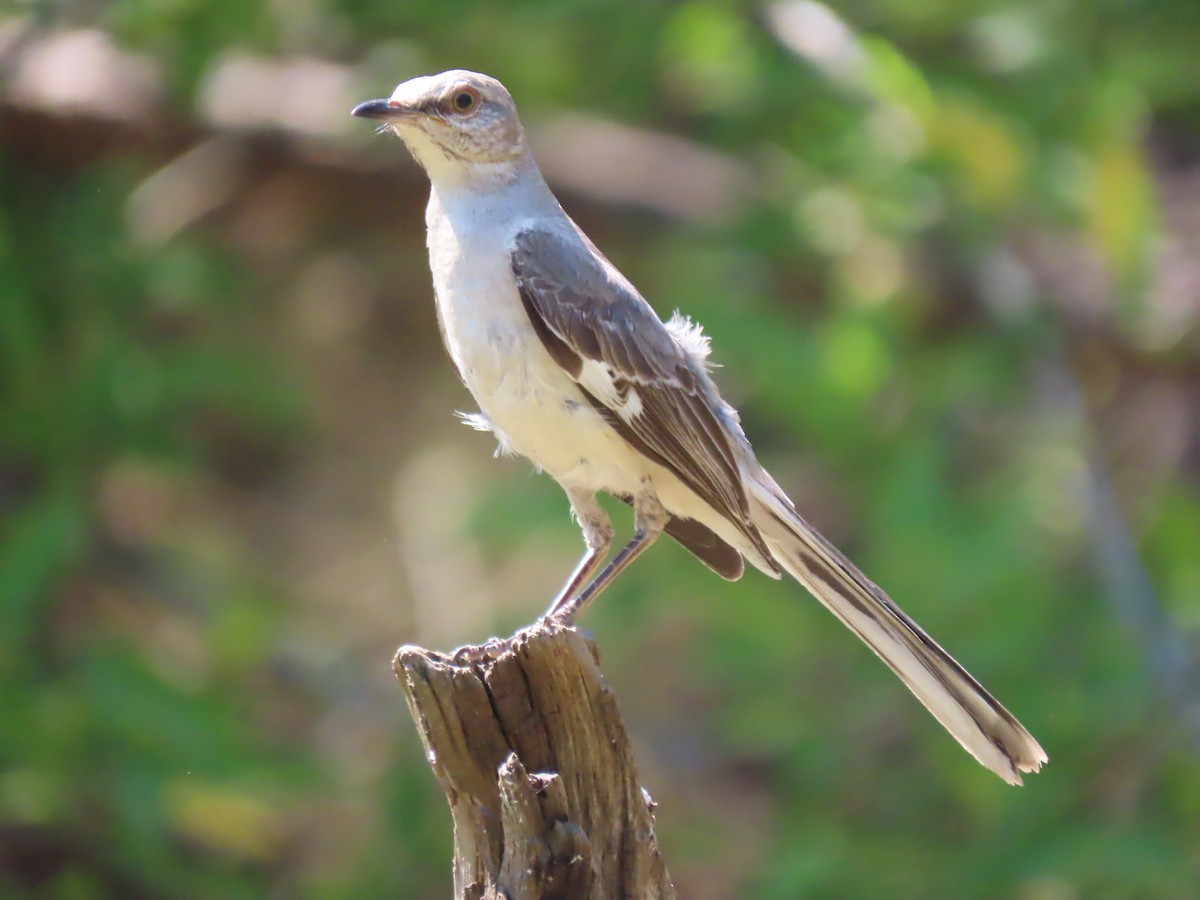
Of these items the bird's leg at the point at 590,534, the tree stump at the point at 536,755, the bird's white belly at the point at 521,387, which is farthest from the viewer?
the bird's leg at the point at 590,534

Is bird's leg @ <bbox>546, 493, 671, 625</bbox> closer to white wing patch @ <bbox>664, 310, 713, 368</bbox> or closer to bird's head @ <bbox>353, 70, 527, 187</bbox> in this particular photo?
white wing patch @ <bbox>664, 310, 713, 368</bbox>

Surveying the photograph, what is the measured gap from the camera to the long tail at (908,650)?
4176 mm

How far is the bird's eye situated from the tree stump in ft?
5.59

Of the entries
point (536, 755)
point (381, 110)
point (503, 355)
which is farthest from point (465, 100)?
point (536, 755)

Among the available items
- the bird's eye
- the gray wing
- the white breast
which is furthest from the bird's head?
the gray wing

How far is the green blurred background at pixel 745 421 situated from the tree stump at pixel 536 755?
3512 mm

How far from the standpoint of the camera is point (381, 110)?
4.36 metres

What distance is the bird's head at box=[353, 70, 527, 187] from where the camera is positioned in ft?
14.6

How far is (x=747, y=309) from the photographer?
7.32 m

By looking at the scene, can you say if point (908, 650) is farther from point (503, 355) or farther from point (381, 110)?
point (381, 110)

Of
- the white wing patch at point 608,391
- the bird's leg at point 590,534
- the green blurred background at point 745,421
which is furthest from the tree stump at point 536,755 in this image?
the green blurred background at point 745,421

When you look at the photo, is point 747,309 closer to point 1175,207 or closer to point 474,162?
point 474,162

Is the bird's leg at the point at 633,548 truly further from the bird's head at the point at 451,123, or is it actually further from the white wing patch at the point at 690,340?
the bird's head at the point at 451,123

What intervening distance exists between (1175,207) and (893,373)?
3.23 metres
